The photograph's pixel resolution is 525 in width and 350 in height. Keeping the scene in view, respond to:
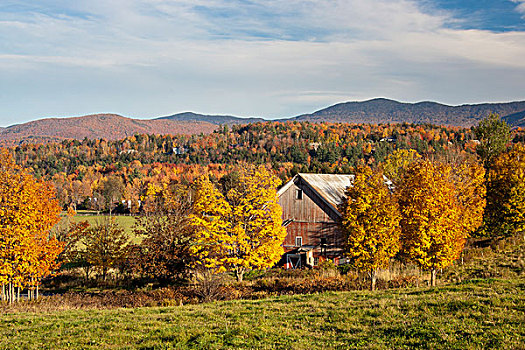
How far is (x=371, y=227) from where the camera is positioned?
2489cm

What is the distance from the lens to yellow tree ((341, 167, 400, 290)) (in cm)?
2459

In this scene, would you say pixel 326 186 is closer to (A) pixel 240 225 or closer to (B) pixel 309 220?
(B) pixel 309 220

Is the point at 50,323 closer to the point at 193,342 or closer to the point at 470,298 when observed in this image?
the point at 193,342

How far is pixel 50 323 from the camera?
15.6m

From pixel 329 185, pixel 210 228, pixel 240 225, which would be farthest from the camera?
pixel 329 185

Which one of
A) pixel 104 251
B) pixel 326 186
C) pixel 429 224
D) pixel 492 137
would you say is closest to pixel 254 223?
pixel 429 224

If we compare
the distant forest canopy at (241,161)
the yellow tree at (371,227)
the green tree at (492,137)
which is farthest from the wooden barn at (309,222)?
the distant forest canopy at (241,161)

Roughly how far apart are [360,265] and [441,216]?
5.93 m

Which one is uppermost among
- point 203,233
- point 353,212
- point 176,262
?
point 353,212

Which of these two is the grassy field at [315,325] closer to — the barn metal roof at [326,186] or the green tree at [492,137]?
the barn metal roof at [326,186]

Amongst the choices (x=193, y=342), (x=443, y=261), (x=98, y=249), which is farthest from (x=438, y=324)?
(x=98, y=249)

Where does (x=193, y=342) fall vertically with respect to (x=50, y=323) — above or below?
above

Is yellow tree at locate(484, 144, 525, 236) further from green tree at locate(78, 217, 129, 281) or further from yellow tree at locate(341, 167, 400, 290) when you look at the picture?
green tree at locate(78, 217, 129, 281)

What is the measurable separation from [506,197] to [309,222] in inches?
790
